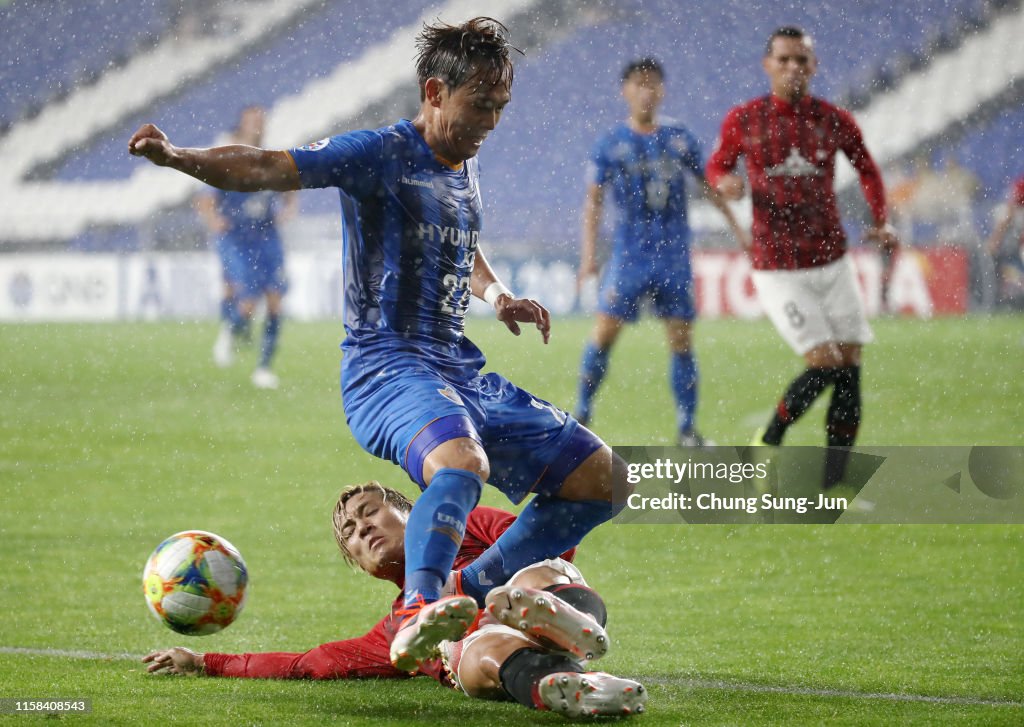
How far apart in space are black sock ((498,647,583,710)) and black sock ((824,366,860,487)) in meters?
3.51

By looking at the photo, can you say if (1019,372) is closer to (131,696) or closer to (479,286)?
(479,286)

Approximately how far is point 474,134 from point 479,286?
19.9 inches

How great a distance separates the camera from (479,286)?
13.1 ft

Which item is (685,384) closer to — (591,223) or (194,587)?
(591,223)

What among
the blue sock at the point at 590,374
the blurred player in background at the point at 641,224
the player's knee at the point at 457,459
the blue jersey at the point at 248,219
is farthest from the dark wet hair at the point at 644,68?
the player's knee at the point at 457,459

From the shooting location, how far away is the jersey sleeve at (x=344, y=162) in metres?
3.42

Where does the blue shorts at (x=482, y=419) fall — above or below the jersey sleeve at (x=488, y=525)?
above

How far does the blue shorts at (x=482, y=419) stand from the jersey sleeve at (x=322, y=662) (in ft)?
1.57

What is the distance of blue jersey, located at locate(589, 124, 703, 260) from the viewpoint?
8.09 meters

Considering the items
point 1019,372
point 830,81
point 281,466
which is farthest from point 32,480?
point 830,81

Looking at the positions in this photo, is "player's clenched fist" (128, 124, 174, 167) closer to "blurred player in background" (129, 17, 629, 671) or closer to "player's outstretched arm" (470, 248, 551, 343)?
"blurred player in background" (129, 17, 629, 671)

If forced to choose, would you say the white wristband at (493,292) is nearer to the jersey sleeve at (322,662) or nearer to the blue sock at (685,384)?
the jersey sleeve at (322,662)

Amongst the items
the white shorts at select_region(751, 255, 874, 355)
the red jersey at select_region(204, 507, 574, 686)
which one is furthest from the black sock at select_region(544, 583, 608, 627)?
the white shorts at select_region(751, 255, 874, 355)

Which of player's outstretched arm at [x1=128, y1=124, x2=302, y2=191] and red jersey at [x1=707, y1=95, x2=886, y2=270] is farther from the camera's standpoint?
red jersey at [x1=707, y1=95, x2=886, y2=270]
